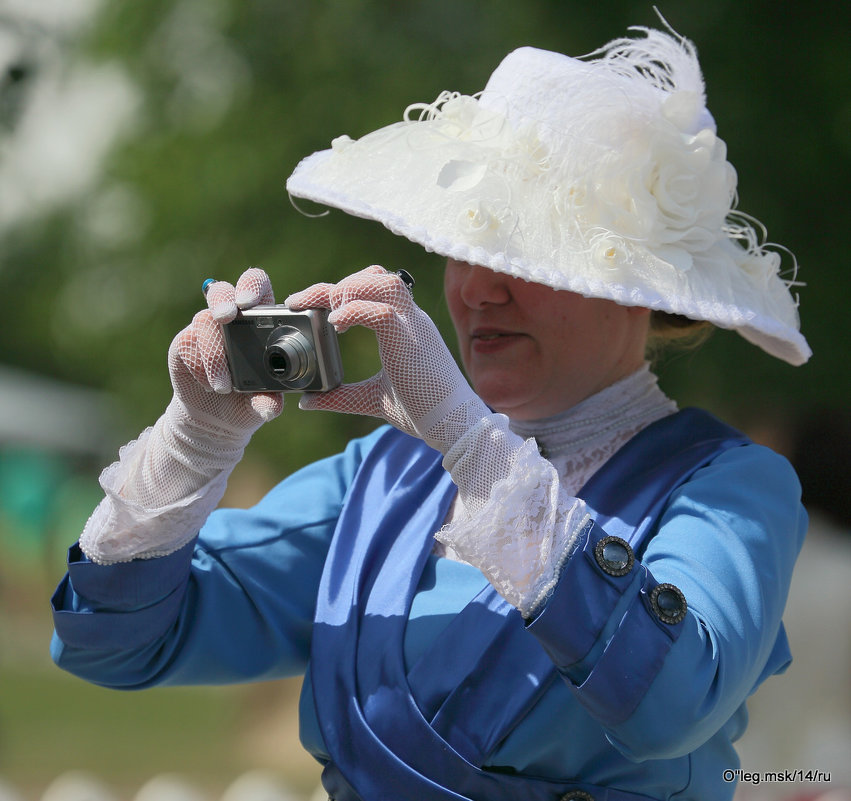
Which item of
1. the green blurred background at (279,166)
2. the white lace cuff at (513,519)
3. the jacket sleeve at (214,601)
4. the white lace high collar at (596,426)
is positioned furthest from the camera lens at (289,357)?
the green blurred background at (279,166)

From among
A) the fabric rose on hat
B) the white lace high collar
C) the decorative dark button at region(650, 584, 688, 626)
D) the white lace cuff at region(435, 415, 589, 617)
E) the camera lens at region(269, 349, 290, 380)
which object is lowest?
the white lace high collar

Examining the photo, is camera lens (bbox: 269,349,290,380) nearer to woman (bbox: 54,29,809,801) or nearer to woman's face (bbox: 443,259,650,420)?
woman (bbox: 54,29,809,801)

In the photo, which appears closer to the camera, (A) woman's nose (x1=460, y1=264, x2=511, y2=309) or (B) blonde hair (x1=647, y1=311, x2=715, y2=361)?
(A) woman's nose (x1=460, y1=264, x2=511, y2=309)

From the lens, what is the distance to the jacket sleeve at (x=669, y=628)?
1.16m

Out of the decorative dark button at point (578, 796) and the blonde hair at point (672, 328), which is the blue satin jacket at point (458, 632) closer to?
the decorative dark button at point (578, 796)

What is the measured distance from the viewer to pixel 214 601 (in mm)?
1646

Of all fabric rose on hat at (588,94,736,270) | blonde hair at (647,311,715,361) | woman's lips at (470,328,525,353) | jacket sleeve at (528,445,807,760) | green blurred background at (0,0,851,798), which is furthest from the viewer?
green blurred background at (0,0,851,798)

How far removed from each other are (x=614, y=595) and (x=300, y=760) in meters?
4.58

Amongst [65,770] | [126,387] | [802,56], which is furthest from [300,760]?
[802,56]

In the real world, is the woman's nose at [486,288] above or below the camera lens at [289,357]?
below

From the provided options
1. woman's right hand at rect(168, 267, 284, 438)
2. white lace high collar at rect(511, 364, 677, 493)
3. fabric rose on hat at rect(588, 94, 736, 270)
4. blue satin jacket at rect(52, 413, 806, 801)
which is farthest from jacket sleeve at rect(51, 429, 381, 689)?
fabric rose on hat at rect(588, 94, 736, 270)

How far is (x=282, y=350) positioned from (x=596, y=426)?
1.83 ft

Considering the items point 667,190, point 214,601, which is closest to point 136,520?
point 214,601

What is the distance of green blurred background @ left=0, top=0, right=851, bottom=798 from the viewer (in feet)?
11.9
